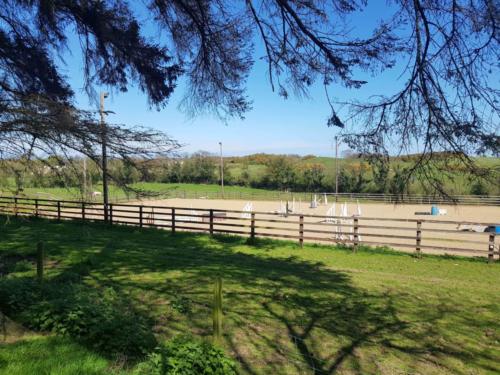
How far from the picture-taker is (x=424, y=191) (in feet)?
11.7

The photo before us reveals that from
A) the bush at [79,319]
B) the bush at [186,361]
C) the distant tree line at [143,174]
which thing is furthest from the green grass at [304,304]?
the distant tree line at [143,174]

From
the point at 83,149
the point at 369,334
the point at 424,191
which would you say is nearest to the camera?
the point at 424,191

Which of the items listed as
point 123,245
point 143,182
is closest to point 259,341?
point 143,182

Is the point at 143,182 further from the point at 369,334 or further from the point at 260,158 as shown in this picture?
the point at 260,158

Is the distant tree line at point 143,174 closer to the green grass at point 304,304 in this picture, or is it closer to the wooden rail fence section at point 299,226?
the wooden rail fence section at point 299,226

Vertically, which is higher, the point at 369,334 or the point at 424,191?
the point at 424,191

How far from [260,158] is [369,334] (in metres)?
93.0

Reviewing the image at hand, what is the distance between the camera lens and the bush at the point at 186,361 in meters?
3.27

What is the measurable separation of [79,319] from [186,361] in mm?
1408

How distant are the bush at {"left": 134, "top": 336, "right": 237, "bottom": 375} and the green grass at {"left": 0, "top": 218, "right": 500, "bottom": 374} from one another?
462 mm

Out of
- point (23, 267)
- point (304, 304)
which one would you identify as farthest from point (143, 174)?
point (23, 267)

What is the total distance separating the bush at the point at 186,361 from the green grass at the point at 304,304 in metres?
0.46

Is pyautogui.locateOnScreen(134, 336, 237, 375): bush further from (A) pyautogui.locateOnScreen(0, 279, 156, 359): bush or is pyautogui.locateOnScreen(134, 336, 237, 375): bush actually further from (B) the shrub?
(B) the shrub

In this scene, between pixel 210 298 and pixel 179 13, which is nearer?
pixel 179 13
